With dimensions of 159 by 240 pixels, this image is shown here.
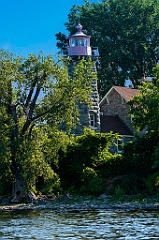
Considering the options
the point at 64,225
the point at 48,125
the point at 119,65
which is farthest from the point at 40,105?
the point at 119,65

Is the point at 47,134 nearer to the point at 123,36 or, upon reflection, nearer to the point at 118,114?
the point at 118,114

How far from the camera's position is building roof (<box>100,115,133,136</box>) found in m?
50.4

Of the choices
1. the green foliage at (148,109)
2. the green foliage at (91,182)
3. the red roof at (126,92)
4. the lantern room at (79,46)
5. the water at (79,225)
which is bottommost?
the water at (79,225)

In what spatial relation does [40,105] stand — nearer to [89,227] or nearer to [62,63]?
[62,63]

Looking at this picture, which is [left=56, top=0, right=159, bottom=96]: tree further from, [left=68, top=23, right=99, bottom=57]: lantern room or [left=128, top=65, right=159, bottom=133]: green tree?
[left=128, top=65, right=159, bottom=133]: green tree

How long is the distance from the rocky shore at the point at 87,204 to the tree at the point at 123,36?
35.3 meters

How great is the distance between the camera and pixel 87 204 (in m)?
28.8

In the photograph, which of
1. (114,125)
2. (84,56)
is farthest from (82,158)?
(114,125)

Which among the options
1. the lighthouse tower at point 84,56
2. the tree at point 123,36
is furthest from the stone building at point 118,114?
→ the tree at point 123,36

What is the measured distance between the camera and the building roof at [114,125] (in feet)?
165

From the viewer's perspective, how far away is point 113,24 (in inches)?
2633

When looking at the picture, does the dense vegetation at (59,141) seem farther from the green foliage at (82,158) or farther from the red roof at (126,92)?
the red roof at (126,92)

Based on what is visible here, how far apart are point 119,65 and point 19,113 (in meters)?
36.1

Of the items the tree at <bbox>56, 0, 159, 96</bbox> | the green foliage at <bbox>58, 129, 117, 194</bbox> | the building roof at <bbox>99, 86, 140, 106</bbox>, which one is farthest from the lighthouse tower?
the tree at <bbox>56, 0, 159, 96</bbox>
